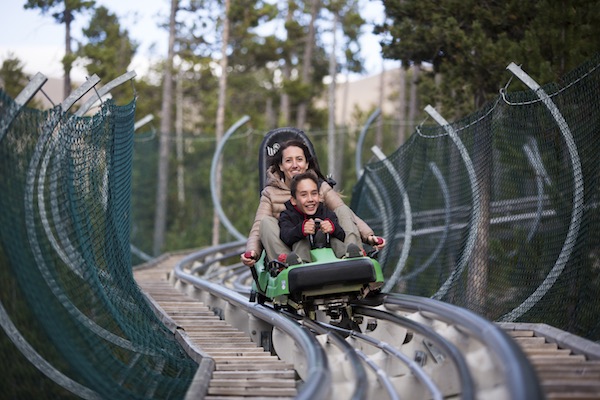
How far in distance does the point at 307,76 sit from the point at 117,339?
113ft

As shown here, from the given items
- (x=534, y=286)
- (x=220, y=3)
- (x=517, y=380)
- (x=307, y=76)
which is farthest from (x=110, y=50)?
(x=517, y=380)

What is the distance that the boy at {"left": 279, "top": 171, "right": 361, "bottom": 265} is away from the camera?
7492mm

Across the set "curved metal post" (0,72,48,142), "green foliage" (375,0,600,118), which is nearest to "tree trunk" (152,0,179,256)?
"green foliage" (375,0,600,118)

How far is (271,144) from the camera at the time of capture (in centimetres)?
934

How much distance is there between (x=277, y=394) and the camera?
553cm

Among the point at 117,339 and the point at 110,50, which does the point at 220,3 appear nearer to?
the point at 110,50

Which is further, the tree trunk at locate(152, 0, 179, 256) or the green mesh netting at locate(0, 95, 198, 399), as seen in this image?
the tree trunk at locate(152, 0, 179, 256)

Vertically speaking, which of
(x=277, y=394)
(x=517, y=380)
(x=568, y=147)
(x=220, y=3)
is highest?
(x=220, y=3)

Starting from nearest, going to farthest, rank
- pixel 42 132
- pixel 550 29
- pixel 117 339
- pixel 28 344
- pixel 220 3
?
pixel 28 344 → pixel 42 132 → pixel 117 339 → pixel 550 29 → pixel 220 3

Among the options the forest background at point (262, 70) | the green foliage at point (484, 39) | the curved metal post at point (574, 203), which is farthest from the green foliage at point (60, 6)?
the curved metal post at point (574, 203)

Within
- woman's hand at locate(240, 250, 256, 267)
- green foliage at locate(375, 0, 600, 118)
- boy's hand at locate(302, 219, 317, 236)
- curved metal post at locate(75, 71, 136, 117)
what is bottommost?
woman's hand at locate(240, 250, 256, 267)

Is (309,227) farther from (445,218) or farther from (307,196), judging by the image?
(445,218)

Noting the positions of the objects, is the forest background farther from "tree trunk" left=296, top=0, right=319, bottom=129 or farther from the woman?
the woman

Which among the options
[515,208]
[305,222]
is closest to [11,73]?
[515,208]
